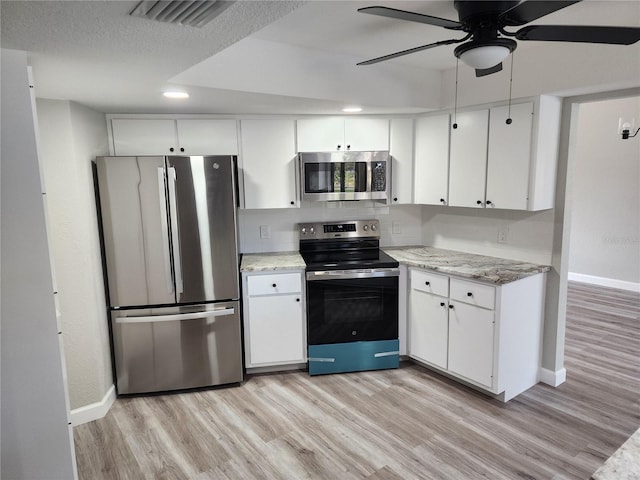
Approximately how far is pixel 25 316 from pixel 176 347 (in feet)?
4.60

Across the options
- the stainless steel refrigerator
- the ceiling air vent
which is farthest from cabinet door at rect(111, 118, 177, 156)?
the ceiling air vent

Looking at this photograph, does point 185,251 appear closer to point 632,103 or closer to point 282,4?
point 282,4

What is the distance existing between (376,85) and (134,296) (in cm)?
236

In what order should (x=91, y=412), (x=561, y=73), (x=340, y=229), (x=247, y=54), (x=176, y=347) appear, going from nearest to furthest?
(x=247, y=54)
(x=561, y=73)
(x=91, y=412)
(x=176, y=347)
(x=340, y=229)

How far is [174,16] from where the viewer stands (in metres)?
1.29

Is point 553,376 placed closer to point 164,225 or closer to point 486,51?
point 486,51

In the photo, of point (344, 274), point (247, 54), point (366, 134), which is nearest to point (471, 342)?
point (344, 274)

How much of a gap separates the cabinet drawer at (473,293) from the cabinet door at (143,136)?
243cm

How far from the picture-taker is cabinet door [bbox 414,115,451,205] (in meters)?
3.35

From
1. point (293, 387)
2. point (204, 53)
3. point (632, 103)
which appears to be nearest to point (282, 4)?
point (204, 53)

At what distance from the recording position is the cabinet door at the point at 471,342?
112 inches

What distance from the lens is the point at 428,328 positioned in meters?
3.25

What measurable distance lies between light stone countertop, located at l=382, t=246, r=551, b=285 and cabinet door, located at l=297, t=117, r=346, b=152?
3.51 ft

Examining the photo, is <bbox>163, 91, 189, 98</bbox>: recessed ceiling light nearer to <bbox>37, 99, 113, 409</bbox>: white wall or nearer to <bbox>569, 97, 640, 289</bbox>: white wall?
<bbox>37, 99, 113, 409</bbox>: white wall
